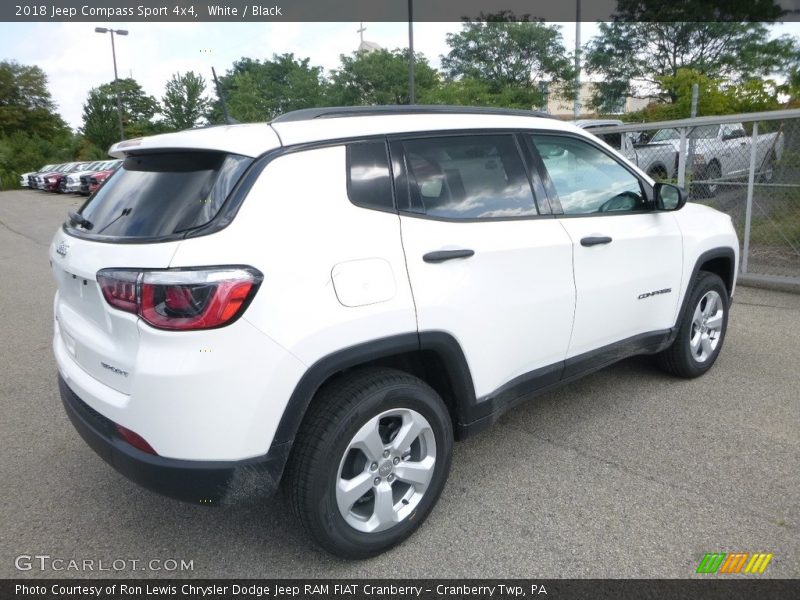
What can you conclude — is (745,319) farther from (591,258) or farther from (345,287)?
(345,287)

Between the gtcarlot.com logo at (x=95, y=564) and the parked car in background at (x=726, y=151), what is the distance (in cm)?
708

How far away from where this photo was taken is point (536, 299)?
9.82 ft

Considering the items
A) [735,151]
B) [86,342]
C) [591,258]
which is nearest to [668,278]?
[591,258]

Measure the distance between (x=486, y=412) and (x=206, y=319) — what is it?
1392mm

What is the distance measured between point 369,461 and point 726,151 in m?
7.18

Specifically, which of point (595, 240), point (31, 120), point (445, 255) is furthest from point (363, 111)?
point (31, 120)

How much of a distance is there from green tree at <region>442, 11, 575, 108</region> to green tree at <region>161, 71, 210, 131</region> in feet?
53.4

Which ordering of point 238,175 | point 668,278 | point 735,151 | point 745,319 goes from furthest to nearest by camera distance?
point 735,151
point 745,319
point 668,278
point 238,175

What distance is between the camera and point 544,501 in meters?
2.95

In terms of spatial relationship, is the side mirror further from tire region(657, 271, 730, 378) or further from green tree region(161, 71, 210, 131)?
green tree region(161, 71, 210, 131)

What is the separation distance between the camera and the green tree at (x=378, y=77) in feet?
96.9

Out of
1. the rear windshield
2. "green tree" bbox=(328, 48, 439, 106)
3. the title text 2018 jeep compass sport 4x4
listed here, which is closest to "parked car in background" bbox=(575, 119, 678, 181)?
the title text 2018 jeep compass sport 4x4

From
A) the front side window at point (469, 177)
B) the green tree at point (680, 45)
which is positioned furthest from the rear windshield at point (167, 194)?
the green tree at point (680, 45)

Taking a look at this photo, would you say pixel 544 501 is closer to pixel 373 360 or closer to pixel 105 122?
pixel 373 360
